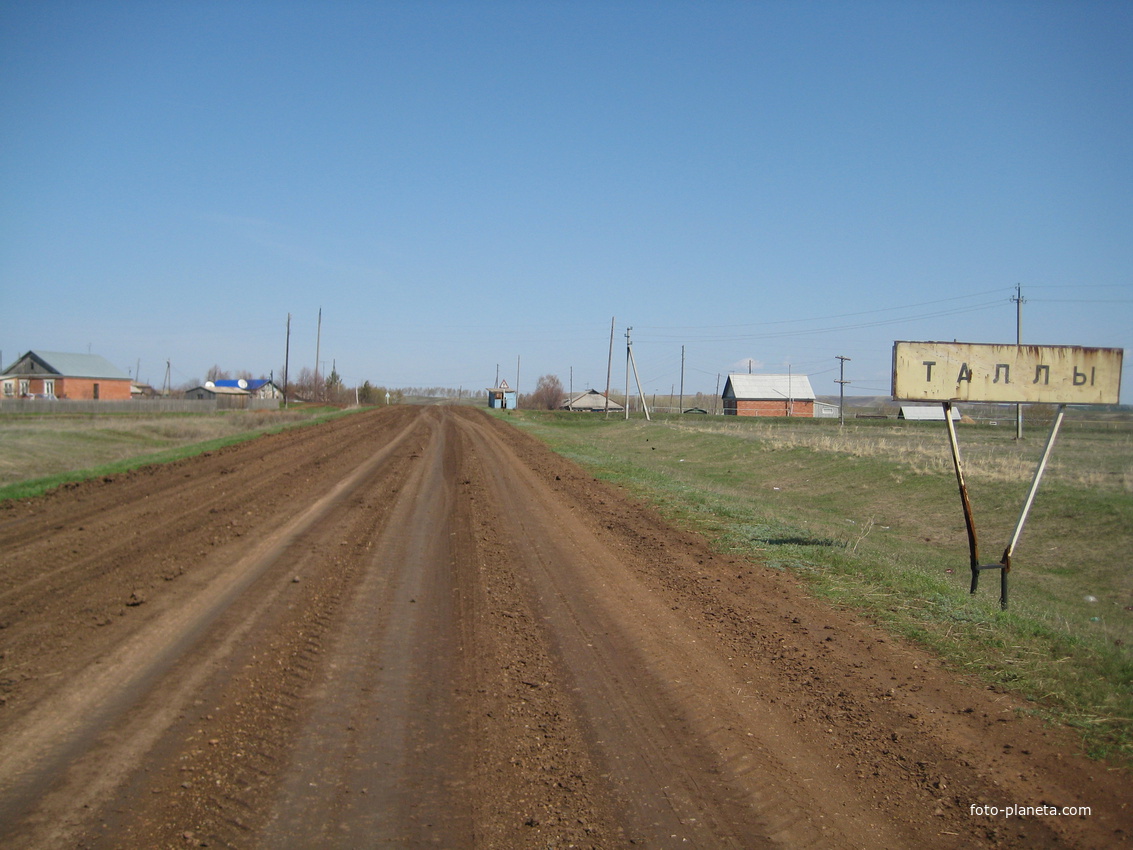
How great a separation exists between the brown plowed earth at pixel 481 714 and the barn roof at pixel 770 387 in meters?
85.7

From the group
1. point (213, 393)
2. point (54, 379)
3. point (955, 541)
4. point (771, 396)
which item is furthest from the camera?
point (213, 393)

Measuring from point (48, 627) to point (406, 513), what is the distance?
6671mm

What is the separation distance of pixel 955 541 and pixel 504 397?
69.3 m

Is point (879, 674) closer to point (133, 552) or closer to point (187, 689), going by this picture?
point (187, 689)

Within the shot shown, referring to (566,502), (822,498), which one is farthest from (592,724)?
(822,498)

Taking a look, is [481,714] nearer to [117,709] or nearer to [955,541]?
[117,709]

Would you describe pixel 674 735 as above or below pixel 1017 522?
below

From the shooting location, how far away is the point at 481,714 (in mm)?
4973

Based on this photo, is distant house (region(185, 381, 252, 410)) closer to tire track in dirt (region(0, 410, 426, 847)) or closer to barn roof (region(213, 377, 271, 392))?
barn roof (region(213, 377, 271, 392))

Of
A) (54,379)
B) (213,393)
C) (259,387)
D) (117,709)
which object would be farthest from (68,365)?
(117,709)

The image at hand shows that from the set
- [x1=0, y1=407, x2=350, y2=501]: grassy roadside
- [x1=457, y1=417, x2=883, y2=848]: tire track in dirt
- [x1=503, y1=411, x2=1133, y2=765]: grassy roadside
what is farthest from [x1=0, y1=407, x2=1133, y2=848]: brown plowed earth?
[x1=0, y1=407, x2=350, y2=501]: grassy roadside

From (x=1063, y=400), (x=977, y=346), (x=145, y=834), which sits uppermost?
(x=977, y=346)

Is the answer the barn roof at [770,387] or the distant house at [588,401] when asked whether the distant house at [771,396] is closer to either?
the barn roof at [770,387]

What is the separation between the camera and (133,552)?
9.37 m
